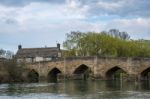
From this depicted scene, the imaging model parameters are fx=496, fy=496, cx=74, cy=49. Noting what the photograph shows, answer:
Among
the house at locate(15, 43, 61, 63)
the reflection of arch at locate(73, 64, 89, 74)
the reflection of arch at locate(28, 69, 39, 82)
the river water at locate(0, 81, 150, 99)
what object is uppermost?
the house at locate(15, 43, 61, 63)

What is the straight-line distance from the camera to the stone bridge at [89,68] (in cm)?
8225

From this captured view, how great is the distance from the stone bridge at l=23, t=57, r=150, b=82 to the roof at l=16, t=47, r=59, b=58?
84.5 feet

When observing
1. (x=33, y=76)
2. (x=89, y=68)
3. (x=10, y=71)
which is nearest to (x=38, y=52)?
(x=33, y=76)

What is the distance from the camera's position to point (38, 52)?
126188 mm

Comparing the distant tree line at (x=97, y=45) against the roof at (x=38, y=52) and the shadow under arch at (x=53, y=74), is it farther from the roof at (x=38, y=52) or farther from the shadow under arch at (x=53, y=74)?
the roof at (x=38, y=52)

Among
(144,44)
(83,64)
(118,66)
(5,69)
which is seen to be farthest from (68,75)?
(144,44)

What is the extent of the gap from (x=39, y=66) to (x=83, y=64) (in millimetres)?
10585

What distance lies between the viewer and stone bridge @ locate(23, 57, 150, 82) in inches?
3238

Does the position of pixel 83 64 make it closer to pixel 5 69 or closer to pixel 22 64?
pixel 22 64

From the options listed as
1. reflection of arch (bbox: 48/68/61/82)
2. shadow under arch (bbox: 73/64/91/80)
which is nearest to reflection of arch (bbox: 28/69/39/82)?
reflection of arch (bbox: 48/68/61/82)

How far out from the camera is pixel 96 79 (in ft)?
282

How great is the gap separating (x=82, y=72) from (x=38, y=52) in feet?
111

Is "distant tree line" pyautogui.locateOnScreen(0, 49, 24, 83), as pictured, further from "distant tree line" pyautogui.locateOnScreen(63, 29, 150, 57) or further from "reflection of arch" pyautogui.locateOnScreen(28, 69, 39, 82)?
"distant tree line" pyautogui.locateOnScreen(63, 29, 150, 57)

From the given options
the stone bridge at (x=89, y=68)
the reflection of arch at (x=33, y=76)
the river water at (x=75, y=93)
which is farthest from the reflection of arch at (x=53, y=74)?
the river water at (x=75, y=93)
